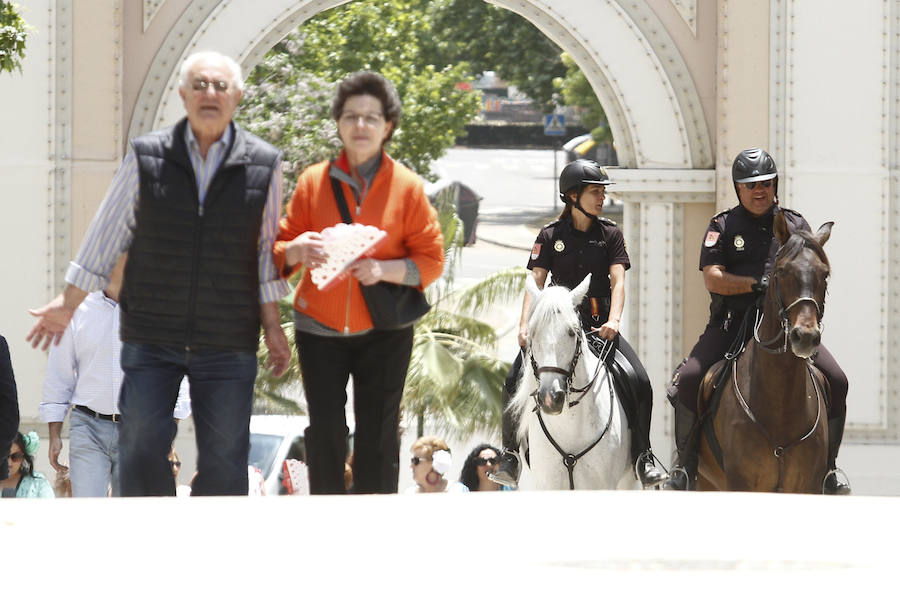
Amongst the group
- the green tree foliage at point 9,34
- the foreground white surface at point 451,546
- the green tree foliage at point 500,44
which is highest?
the green tree foliage at point 500,44

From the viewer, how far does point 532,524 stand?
96.1 inches

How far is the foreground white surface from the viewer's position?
2090 millimetres

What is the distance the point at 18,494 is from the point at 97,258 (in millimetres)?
4255

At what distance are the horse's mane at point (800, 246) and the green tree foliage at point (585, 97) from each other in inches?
1436

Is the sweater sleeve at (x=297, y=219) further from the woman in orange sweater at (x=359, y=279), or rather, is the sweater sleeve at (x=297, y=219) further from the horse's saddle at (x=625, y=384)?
the horse's saddle at (x=625, y=384)

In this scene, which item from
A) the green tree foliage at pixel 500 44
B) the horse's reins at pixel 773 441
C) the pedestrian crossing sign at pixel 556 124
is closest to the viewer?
the horse's reins at pixel 773 441

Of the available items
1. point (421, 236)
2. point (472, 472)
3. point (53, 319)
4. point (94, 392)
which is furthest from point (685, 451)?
point (53, 319)

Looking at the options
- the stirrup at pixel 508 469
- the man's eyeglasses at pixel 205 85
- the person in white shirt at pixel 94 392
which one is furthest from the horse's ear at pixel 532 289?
the man's eyeglasses at pixel 205 85

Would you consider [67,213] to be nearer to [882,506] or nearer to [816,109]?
[816,109]

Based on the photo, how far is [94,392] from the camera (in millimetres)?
7785

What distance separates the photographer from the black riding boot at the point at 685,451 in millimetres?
8367

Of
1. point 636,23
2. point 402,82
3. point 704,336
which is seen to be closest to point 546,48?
point 402,82

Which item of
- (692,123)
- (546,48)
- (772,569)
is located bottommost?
(772,569)

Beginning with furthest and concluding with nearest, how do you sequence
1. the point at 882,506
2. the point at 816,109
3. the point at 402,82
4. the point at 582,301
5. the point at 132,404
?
the point at 402,82 < the point at 816,109 < the point at 582,301 < the point at 132,404 < the point at 882,506
